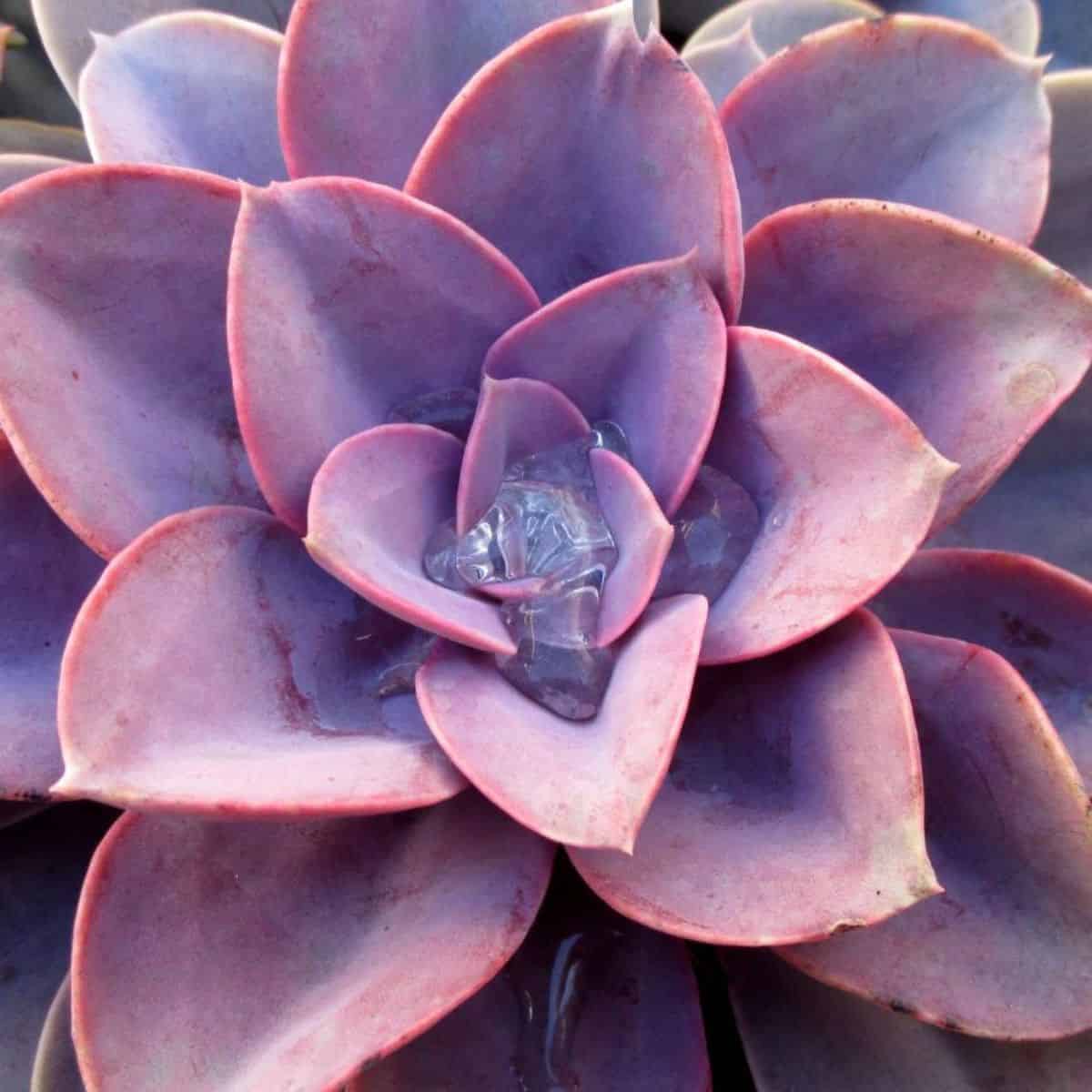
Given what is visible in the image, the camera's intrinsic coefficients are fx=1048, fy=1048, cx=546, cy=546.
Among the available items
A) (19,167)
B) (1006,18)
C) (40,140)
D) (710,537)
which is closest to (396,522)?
(710,537)

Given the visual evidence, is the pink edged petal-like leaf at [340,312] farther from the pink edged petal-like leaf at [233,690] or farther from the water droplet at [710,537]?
the water droplet at [710,537]

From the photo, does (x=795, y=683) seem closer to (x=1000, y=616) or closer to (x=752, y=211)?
(x=1000, y=616)

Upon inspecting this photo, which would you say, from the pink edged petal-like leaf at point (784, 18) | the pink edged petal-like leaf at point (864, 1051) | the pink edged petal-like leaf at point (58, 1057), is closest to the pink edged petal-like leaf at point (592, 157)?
the pink edged petal-like leaf at point (784, 18)

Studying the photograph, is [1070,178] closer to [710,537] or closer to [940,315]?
[940,315]

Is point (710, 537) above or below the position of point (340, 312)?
below

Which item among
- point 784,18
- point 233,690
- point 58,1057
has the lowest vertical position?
point 58,1057

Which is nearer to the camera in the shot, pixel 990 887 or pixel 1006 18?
pixel 990 887
